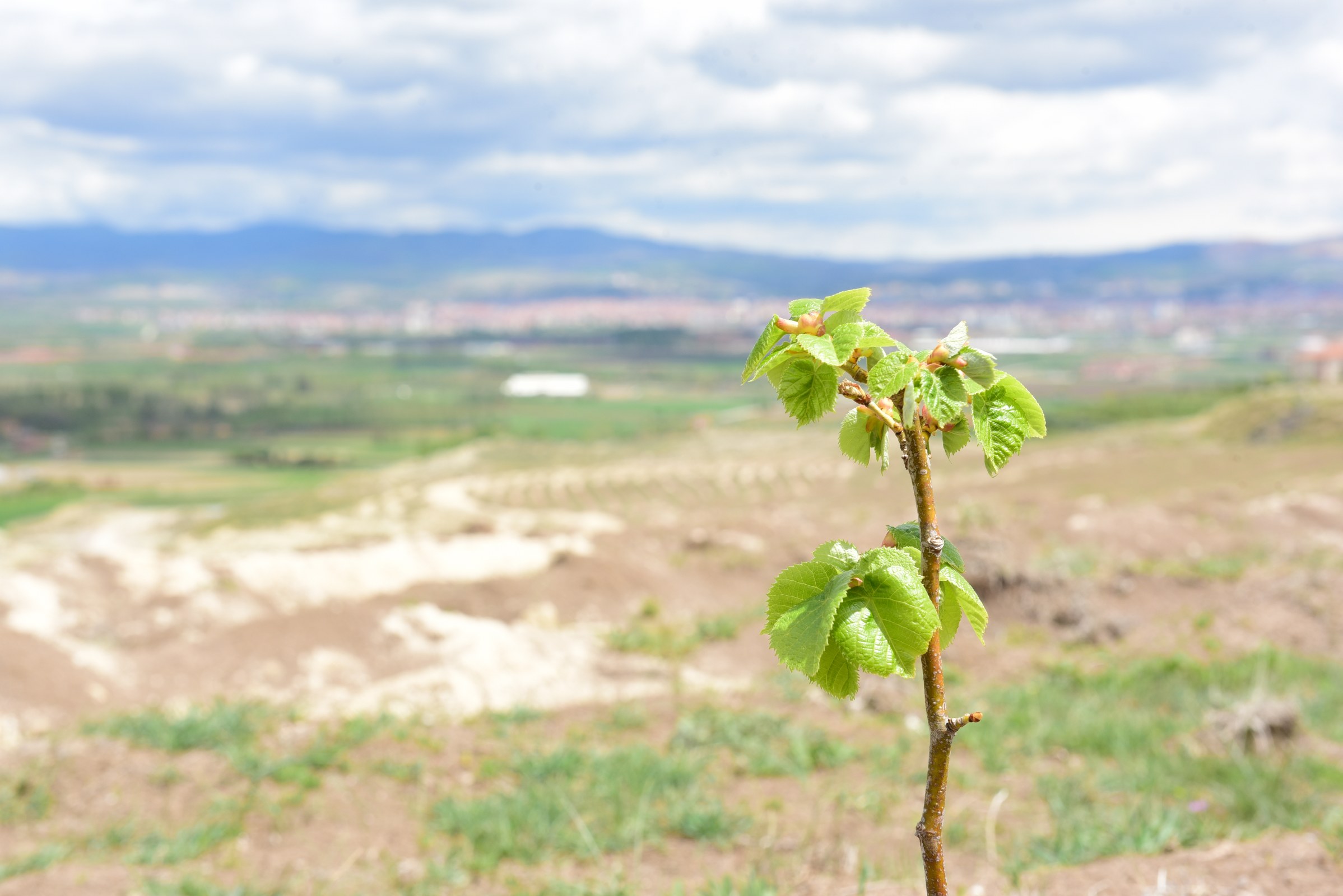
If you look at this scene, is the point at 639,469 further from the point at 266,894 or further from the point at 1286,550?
the point at 266,894

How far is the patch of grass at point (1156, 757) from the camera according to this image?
16.8ft

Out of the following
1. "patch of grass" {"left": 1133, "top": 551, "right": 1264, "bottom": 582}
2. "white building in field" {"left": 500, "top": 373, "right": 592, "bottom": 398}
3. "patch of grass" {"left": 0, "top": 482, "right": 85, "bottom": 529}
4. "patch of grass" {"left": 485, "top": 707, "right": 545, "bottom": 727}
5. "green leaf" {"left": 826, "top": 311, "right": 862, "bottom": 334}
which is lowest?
"patch of grass" {"left": 0, "top": 482, "right": 85, "bottom": 529}

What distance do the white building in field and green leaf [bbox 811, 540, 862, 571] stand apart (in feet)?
412

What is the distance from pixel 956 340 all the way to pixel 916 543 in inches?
19.5

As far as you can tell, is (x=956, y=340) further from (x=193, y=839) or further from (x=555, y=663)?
(x=555, y=663)

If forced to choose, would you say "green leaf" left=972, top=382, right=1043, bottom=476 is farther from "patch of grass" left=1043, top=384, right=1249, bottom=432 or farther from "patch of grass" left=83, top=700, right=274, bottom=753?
"patch of grass" left=1043, top=384, right=1249, bottom=432

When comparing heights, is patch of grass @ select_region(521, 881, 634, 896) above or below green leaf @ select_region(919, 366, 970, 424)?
below

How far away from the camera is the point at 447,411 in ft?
373

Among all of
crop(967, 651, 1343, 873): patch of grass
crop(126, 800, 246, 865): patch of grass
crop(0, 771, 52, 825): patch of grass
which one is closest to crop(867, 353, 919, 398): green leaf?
crop(967, 651, 1343, 873): patch of grass

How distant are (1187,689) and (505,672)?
20.5 feet

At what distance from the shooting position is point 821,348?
1.96 metres

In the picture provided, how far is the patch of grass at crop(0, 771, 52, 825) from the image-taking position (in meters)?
6.09

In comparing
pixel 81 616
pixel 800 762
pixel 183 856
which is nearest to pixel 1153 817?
pixel 800 762

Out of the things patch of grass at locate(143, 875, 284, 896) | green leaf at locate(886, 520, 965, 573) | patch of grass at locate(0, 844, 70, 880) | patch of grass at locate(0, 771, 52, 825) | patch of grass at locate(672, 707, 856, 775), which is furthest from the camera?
patch of grass at locate(672, 707, 856, 775)
